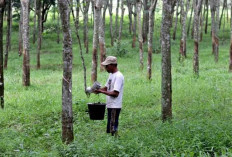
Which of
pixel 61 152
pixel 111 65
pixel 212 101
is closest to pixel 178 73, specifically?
pixel 212 101

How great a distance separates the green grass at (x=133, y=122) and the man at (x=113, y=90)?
14.8 inches

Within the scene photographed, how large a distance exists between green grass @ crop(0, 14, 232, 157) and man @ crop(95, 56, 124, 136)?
376 mm

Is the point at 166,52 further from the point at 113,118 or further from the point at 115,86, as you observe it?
the point at 113,118

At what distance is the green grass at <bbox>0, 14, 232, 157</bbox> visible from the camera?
6.07m

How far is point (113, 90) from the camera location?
22.5 feet

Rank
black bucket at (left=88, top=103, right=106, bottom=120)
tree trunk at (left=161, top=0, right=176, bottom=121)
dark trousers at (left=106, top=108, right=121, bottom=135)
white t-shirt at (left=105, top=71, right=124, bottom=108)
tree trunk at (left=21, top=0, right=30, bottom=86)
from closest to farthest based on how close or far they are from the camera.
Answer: white t-shirt at (left=105, top=71, right=124, bottom=108)
dark trousers at (left=106, top=108, right=121, bottom=135)
black bucket at (left=88, top=103, right=106, bottom=120)
tree trunk at (left=161, top=0, right=176, bottom=121)
tree trunk at (left=21, top=0, right=30, bottom=86)

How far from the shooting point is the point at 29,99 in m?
12.1

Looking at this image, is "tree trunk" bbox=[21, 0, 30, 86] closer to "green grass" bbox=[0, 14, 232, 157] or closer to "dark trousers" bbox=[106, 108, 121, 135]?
"green grass" bbox=[0, 14, 232, 157]

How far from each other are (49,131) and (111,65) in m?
2.45

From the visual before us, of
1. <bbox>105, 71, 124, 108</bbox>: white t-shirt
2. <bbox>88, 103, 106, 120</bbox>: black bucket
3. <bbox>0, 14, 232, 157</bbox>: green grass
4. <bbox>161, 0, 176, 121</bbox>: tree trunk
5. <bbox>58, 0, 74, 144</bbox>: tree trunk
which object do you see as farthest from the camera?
<bbox>161, 0, 176, 121</bbox>: tree trunk

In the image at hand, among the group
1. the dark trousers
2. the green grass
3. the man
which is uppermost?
the man

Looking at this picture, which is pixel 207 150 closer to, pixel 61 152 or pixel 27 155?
pixel 61 152

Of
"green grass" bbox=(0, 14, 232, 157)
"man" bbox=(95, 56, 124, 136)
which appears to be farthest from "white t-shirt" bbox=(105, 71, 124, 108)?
"green grass" bbox=(0, 14, 232, 157)

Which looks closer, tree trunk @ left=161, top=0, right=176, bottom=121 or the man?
the man
